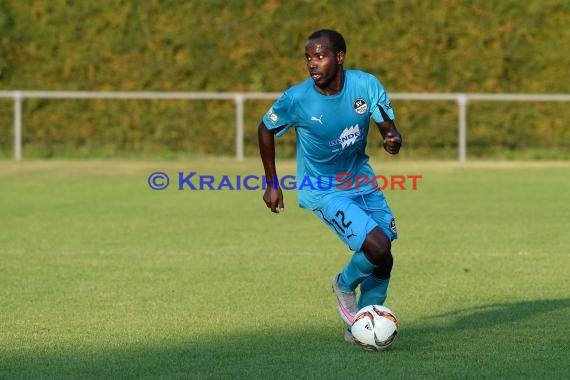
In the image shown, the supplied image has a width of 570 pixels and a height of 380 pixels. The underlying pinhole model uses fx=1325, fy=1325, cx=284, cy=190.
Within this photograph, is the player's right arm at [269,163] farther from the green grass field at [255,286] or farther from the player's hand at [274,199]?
the green grass field at [255,286]

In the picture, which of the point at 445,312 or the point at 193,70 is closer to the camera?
the point at 445,312

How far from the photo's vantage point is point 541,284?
10.5m

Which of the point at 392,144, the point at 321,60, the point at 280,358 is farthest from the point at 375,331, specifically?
the point at 321,60

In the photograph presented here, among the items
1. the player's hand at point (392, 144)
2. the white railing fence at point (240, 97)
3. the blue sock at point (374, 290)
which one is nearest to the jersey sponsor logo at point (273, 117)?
the player's hand at point (392, 144)

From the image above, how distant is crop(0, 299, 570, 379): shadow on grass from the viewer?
23.2 ft

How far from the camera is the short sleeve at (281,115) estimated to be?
8.26 metres

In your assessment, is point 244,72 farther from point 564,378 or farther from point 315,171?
point 564,378

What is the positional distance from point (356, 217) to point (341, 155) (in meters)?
0.51

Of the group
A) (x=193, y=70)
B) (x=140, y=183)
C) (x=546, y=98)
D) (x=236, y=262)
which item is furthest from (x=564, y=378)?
(x=193, y=70)

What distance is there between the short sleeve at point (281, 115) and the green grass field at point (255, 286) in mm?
1299

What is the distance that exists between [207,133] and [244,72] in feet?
4.44

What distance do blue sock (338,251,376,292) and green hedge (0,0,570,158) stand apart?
1593 centimetres

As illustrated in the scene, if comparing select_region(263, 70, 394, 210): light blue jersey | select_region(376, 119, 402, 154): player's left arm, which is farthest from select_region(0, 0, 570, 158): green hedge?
select_region(376, 119, 402, 154): player's left arm

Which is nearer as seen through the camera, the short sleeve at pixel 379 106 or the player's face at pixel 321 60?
the player's face at pixel 321 60
